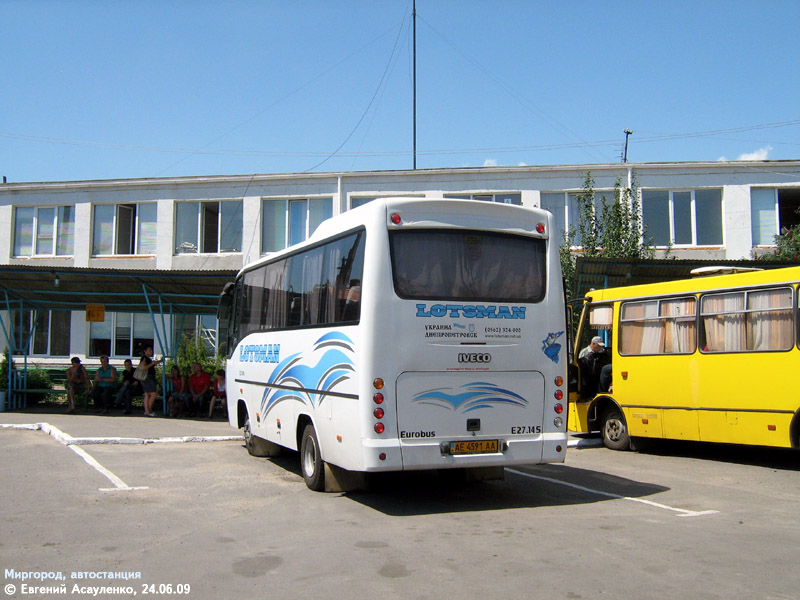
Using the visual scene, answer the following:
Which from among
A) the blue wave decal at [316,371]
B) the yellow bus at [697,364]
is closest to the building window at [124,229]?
the blue wave decal at [316,371]

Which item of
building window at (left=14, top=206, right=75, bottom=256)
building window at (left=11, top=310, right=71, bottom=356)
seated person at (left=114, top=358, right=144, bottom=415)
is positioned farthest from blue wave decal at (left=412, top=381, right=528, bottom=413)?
building window at (left=11, top=310, right=71, bottom=356)

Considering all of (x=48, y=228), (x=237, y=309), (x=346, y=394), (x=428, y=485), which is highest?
(x=48, y=228)

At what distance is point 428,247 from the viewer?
8547mm

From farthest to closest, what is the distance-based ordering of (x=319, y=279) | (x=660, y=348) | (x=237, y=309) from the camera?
(x=237, y=309) → (x=660, y=348) → (x=319, y=279)

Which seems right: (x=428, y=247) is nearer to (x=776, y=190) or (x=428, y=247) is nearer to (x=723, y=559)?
(x=723, y=559)

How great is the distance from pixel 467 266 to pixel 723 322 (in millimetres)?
5463

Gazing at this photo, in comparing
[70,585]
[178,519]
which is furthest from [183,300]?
[70,585]

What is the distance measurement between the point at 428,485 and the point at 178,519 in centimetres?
353

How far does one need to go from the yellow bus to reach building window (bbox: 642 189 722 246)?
12350 millimetres

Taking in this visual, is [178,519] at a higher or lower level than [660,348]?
lower

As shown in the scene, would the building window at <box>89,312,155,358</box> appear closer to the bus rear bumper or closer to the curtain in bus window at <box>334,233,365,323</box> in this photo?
the curtain in bus window at <box>334,233,365,323</box>

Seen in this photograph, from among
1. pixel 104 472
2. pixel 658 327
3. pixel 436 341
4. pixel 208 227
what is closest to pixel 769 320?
pixel 658 327

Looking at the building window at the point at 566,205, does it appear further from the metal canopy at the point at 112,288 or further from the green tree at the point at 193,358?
the green tree at the point at 193,358

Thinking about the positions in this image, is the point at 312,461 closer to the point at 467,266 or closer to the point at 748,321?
the point at 467,266
